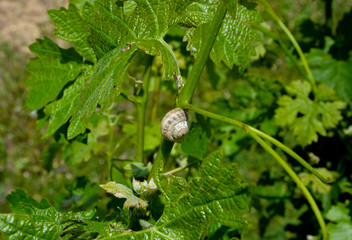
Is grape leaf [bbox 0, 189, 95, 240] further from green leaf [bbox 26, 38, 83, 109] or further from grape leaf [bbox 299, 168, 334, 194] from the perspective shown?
grape leaf [bbox 299, 168, 334, 194]

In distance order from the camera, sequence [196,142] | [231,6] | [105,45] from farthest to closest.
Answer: [196,142]
[105,45]
[231,6]

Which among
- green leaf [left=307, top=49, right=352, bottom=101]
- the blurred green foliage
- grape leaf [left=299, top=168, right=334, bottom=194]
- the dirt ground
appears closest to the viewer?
the blurred green foliage

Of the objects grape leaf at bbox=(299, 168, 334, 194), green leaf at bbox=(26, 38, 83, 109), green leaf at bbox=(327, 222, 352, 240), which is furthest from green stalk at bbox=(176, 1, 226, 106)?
green leaf at bbox=(327, 222, 352, 240)

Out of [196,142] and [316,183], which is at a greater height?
[196,142]

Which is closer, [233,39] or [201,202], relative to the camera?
[201,202]

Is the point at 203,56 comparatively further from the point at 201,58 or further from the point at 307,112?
the point at 307,112

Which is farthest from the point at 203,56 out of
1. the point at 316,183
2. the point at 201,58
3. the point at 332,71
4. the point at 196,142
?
the point at 332,71

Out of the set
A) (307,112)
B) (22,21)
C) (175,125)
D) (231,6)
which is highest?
(231,6)

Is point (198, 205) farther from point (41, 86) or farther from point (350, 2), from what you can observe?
point (350, 2)
